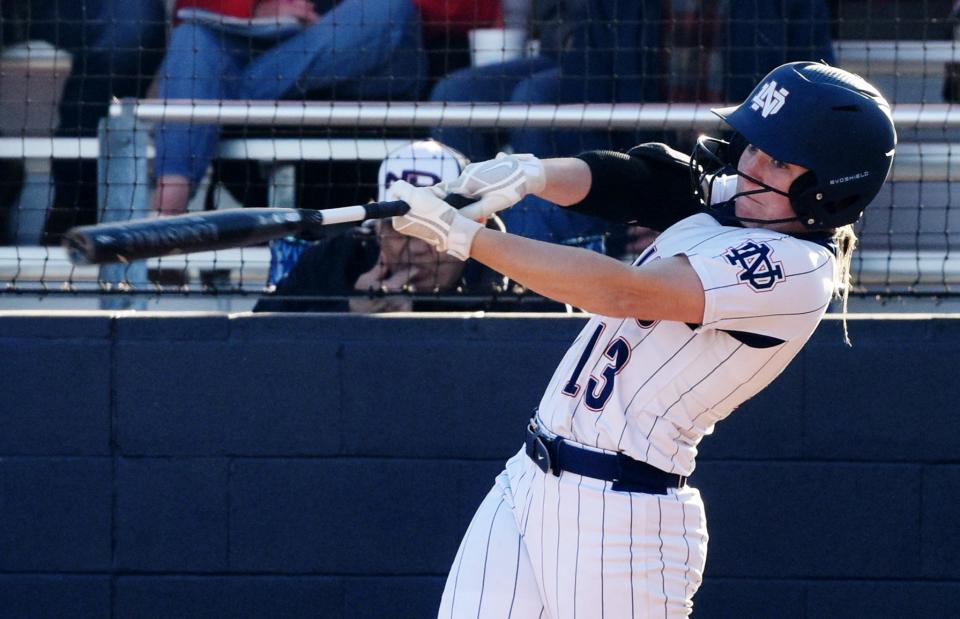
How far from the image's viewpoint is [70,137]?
476 centimetres

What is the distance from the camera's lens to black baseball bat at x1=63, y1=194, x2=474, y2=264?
207 cm

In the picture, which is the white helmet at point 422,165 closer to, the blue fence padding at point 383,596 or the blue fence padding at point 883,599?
the blue fence padding at point 383,596

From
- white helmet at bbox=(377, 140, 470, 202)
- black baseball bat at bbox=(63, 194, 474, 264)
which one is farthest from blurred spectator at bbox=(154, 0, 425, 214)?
black baseball bat at bbox=(63, 194, 474, 264)

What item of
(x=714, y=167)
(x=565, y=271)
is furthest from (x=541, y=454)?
(x=714, y=167)

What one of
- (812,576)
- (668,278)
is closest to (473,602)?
(668,278)

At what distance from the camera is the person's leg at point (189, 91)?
176 inches

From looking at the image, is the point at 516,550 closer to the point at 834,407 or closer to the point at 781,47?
the point at 834,407

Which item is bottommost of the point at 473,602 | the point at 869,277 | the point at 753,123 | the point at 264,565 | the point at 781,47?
the point at 264,565

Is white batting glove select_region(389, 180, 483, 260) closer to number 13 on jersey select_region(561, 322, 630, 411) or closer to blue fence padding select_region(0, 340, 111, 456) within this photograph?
number 13 on jersey select_region(561, 322, 630, 411)

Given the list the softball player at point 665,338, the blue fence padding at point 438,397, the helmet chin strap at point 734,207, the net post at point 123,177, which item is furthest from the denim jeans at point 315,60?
the helmet chin strap at point 734,207

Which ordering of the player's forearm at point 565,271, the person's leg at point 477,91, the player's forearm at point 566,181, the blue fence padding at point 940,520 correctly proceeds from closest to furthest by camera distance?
the player's forearm at point 565,271 → the player's forearm at point 566,181 → the blue fence padding at point 940,520 → the person's leg at point 477,91

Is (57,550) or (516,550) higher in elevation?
(516,550)

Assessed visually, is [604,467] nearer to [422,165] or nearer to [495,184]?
[495,184]

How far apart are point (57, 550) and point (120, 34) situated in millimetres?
1966
